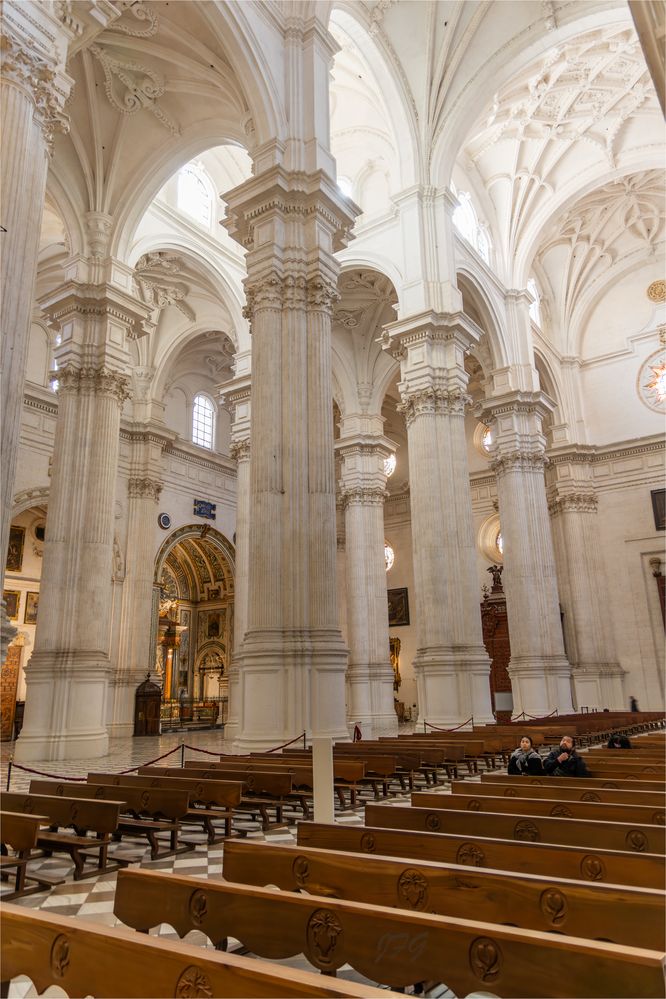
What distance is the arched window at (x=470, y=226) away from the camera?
72.6 ft

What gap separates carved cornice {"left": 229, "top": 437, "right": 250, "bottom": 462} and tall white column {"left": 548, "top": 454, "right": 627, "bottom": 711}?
14426mm

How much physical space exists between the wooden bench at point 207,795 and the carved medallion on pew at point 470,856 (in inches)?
108

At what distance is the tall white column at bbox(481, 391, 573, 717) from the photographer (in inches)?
775

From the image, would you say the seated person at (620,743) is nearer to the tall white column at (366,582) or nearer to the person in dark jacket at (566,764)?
the person in dark jacket at (566,764)

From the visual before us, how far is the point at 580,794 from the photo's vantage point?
518cm

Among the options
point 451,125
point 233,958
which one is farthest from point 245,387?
point 233,958

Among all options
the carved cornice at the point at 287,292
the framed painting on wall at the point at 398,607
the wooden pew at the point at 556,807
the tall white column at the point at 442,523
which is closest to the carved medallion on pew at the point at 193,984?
the wooden pew at the point at 556,807

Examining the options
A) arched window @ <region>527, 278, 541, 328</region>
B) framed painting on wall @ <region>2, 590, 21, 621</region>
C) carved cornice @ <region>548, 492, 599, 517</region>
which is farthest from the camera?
arched window @ <region>527, 278, 541, 328</region>

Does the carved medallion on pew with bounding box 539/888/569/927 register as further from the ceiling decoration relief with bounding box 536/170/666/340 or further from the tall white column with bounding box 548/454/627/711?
the ceiling decoration relief with bounding box 536/170/666/340

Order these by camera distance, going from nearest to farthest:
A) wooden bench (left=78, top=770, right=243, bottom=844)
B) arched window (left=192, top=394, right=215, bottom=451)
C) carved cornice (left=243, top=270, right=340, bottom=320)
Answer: wooden bench (left=78, top=770, right=243, bottom=844) → carved cornice (left=243, top=270, right=340, bottom=320) → arched window (left=192, top=394, right=215, bottom=451)

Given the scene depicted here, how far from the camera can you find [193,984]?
5.60 ft

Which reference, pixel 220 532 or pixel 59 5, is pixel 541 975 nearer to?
pixel 59 5

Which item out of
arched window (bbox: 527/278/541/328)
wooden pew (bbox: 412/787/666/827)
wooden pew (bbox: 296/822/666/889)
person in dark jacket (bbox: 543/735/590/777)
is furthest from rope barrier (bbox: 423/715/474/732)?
arched window (bbox: 527/278/541/328)

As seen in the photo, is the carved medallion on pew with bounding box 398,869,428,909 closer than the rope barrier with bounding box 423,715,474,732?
Yes
